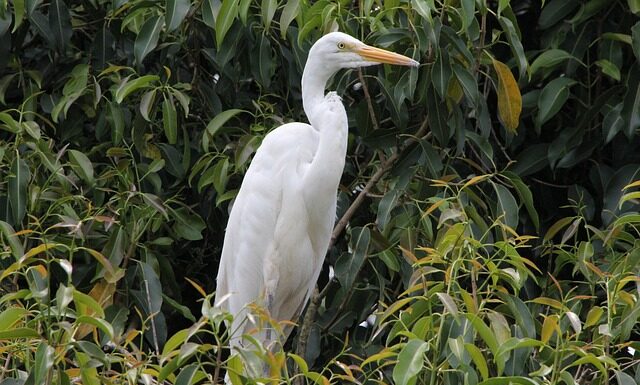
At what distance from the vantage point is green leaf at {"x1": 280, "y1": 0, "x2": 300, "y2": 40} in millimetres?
3531

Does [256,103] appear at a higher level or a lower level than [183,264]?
higher

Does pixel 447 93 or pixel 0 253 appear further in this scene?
pixel 447 93

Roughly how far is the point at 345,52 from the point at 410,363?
4.51 feet

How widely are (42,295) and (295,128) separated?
1.52m

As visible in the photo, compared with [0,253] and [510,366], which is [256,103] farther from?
[510,366]

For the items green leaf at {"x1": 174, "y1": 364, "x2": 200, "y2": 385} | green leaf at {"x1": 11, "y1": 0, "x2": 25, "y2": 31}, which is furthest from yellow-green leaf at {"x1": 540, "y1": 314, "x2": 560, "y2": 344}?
green leaf at {"x1": 11, "y1": 0, "x2": 25, "y2": 31}

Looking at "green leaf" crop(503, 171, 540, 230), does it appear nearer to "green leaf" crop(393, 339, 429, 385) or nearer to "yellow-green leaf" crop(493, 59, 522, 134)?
"yellow-green leaf" crop(493, 59, 522, 134)

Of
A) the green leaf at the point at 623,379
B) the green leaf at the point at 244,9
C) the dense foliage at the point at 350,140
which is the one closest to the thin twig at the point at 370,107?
the dense foliage at the point at 350,140

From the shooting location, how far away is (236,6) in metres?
3.47

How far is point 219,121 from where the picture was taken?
3695mm

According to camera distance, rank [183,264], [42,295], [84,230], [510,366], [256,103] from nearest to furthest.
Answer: [42,295] < [510,366] < [84,230] < [256,103] < [183,264]

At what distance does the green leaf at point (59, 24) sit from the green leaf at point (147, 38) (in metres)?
0.34

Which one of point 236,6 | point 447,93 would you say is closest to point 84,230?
point 236,6

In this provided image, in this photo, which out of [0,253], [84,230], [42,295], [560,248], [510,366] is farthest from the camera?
[84,230]
